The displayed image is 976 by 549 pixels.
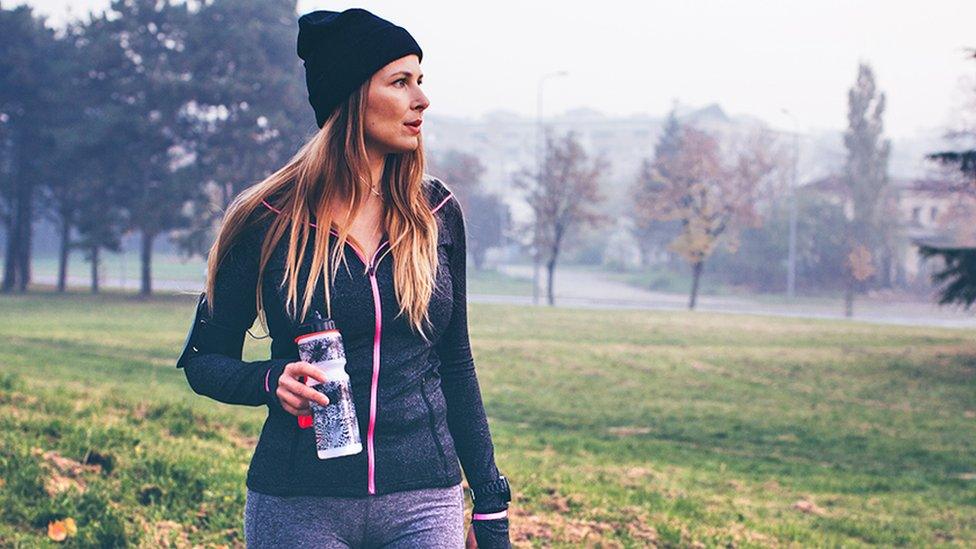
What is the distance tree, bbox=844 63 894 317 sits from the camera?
66.3 metres

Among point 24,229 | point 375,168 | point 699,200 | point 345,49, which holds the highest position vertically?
point 699,200

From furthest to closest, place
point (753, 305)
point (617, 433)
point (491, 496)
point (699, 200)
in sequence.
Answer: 1. point (753, 305)
2. point (699, 200)
3. point (617, 433)
4. point (491, 496)

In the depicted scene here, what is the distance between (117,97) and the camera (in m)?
43.4

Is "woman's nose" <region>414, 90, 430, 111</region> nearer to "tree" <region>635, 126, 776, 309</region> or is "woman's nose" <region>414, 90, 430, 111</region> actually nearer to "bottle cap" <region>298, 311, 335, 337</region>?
"bottle cap" <region>298, 311, 335, 337</region>

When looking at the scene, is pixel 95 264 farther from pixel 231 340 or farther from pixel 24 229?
pixel 231 340

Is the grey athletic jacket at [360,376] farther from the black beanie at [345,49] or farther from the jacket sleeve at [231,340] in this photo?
the black beanie at [345,49]

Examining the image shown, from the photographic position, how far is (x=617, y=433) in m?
15.6

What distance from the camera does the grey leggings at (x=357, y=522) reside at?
2477 millimetres

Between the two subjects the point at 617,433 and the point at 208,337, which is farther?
the point at 617,433

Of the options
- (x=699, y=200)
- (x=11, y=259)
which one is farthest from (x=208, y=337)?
(x=699, y=200)

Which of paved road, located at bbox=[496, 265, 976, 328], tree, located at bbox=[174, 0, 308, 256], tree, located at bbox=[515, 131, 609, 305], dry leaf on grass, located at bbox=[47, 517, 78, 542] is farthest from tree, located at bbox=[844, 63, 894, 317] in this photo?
dry leaf on grass, located at bbox=[47, 517, 78, 542]

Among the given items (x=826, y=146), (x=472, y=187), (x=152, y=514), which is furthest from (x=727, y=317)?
(x=826, y=146)

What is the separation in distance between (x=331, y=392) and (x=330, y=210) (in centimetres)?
45

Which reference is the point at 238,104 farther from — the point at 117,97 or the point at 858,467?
the point at 858,467
